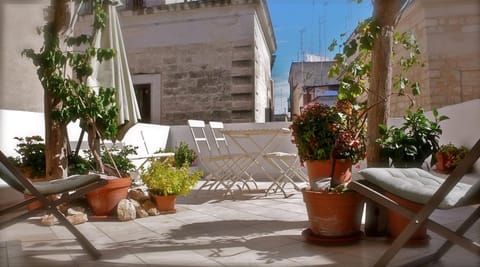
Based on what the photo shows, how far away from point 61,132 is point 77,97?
1.15 feet

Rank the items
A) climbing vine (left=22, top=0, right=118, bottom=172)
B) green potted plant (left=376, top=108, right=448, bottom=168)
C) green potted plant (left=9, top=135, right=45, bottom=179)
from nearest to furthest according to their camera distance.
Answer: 1. green potted plant (left=376, top=108, right=448, bottom=168)
2. climbing vine (left=22, top=0, right=118, bottom=172)
3. green potted plant (left=9, top=135, right=45, bottom=179)

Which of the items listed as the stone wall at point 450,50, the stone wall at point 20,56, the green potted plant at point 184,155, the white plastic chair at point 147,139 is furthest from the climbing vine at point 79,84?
the stone wall at point 450,50

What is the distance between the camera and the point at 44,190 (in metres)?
2.01

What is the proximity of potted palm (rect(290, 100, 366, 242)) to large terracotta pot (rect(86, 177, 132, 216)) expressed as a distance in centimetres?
158

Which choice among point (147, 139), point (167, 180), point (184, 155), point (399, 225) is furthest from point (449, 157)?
point (147, 139)

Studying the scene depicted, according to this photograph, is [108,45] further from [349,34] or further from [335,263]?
[335,263]

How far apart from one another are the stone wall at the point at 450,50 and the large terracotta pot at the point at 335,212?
682 centimetres

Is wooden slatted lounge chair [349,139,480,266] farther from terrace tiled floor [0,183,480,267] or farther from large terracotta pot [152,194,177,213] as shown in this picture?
large terracotta pot [152,194,177,213]

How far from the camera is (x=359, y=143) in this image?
2.72 meters

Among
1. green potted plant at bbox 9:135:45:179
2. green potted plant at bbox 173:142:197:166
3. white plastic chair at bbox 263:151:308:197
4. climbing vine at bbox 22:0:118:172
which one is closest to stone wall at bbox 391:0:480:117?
white plastic chair at bbox 263:151:308:197

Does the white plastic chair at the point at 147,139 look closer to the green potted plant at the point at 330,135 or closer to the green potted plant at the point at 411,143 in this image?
the green potted plant at the point at 330,135

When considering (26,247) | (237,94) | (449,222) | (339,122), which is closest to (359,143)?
(339,122)

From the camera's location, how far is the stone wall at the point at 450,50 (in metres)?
8.16

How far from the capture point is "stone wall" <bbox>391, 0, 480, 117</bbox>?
8.16 meters
